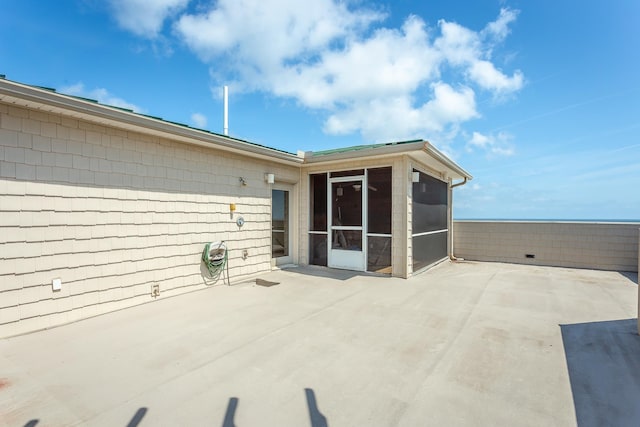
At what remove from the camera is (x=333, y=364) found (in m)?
2.57

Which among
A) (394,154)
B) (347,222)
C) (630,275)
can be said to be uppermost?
(394,154)

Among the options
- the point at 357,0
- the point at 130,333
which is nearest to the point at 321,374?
the point at 130,333

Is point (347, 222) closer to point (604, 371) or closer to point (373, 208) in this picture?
point (373, 208)

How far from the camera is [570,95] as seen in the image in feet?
22.7

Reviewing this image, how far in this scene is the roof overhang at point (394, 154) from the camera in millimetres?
5469

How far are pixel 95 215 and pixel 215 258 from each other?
1.97 m

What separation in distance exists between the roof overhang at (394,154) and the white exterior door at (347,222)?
573 millimetres

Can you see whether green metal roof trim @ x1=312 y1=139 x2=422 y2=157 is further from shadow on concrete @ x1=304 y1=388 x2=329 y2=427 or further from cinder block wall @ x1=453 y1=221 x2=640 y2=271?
cinder block wall @ x1=453 y1=221 x2=640 y2=271

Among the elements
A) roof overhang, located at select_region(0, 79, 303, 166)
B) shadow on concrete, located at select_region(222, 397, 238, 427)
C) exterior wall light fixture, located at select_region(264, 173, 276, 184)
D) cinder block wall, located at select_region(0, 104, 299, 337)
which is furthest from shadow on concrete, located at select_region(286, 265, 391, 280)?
shadow on concrete, located at select_region(222, 397, 238, 427)

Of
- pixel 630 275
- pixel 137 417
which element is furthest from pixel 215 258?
pixel 630 275

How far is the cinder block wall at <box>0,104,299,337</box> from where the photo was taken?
3227mm

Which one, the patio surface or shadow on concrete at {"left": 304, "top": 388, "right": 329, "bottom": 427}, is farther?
the patio surface

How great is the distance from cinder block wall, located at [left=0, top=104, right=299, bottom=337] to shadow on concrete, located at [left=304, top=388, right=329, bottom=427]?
3.35m

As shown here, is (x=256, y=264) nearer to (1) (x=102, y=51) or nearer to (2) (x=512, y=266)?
(1) (x=102, y=51)
